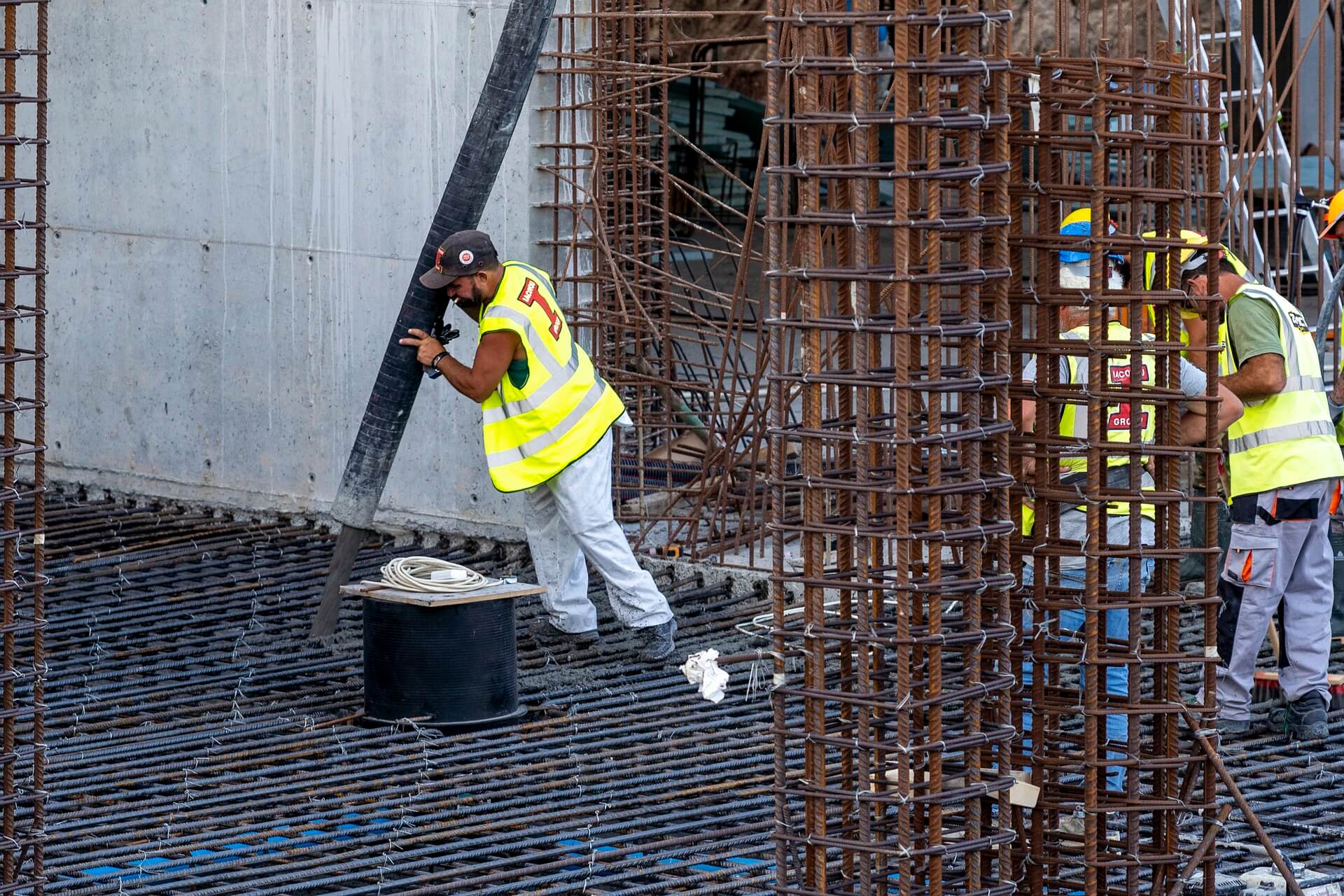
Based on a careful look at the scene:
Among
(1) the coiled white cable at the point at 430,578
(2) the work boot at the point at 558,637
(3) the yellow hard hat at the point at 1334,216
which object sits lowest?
(2) the work boot at the point at 558,637

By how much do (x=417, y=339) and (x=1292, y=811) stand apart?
404 centimetres

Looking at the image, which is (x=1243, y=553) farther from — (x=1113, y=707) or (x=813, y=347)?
(x=813, y=347)

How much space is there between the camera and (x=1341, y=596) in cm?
927

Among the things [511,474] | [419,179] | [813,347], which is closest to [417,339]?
[511,474]

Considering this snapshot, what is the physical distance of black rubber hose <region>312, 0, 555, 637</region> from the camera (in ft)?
28.1

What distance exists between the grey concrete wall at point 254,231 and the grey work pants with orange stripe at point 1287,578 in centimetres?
435

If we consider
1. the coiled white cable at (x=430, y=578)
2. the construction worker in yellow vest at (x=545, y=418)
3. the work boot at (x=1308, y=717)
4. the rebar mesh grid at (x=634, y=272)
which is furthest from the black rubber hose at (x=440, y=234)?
the work boot at (x=1308, y=717)

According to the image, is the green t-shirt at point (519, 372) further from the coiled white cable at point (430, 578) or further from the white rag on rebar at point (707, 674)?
the white rag on rebar at point (707, 674)

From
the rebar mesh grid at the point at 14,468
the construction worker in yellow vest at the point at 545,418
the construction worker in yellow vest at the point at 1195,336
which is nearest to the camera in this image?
the rebar mesh grid at the point at 14,468

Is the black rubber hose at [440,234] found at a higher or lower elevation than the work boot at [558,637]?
higher

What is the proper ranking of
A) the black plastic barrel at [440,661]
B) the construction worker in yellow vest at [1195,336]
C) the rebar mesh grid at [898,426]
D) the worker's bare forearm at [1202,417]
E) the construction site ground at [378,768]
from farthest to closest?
1. the black plastic barrel at [440,661]
2. the construction site ground at [378,768]
3. the worker's bare forearm at [1202,417]
4. the construction worker in yellow vest at [1195,336]
5. the rebar mesh grid at [898,426]

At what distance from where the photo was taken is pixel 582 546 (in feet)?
29.3

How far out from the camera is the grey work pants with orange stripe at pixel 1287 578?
7.83 metres

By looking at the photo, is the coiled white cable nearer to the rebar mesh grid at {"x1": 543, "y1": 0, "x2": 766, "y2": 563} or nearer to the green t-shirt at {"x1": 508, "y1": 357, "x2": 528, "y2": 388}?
the green t-shirt at {"x1": 508, "y1": 357, "x2": 528, "y2": 388}
